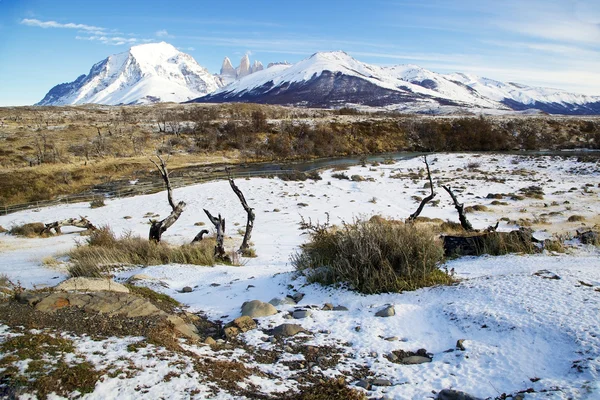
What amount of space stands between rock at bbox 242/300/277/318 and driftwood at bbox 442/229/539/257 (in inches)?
191

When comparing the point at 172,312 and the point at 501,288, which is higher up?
the point at 501,288

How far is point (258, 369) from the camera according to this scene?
3959 mm

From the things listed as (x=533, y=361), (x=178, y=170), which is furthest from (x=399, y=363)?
(x=178, y=170)

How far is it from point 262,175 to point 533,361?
106 ft

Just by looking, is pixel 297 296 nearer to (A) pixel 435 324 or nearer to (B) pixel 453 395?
(A) pixel 435 324

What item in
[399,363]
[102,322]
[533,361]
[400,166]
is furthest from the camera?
[400,166]

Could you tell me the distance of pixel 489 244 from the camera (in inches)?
346

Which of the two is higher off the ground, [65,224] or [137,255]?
[137,255]

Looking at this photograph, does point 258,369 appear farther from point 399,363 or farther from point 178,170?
point 178,170

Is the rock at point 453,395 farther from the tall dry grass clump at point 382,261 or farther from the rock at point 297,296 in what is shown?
the rock at point 297,296

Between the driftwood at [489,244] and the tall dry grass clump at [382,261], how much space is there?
1.92 meters

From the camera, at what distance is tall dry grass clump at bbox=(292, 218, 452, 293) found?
6172 millimetres

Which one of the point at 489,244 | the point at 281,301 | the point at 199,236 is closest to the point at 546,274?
the point at 489,244

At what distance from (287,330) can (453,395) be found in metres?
2.07
